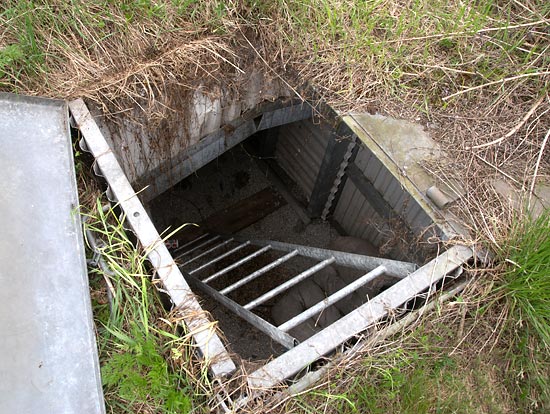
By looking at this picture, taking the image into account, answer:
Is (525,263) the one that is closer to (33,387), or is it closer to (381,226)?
(381,226)

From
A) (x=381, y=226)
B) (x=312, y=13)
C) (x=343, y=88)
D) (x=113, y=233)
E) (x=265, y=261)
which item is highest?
(x=312, y=13)

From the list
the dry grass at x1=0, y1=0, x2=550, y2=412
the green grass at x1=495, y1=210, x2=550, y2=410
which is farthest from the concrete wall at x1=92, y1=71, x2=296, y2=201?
the green grass at x1=495, y1=210, x2=550, y2=410

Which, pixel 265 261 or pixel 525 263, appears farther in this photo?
pixel 265 261

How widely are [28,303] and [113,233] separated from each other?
0.56 metres

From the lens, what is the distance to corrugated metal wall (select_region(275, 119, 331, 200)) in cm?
572

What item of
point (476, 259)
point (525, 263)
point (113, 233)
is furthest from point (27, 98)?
point (525, 263)

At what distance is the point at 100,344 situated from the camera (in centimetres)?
247

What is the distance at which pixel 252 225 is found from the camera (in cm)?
700

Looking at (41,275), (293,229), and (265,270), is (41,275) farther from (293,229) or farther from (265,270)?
(293,229)

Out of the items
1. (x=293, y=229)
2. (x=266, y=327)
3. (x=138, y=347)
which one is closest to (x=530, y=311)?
(x=266, y=327)

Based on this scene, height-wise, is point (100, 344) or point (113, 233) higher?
point (113, 233)

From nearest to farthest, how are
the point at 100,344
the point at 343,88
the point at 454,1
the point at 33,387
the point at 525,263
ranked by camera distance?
the point at 33,387
the point at 100,344
the point at 525,263
the point at 343,88
the point at 454,1

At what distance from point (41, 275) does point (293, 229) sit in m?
4.80

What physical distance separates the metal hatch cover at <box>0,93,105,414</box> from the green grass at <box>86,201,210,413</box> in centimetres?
13
